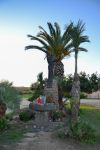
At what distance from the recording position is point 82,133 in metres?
15.8

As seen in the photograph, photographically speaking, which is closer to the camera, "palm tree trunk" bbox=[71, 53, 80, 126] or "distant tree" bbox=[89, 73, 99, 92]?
"palm tree trunk" bbox=[71, 53, 80, 126]

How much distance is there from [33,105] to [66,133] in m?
6.94

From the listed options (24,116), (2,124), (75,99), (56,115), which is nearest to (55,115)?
(56,115)

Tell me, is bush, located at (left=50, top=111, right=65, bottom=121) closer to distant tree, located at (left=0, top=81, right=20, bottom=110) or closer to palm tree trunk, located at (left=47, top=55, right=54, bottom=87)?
palm tree trunk, located at (left=47, top=55, right=54, bottom=87)

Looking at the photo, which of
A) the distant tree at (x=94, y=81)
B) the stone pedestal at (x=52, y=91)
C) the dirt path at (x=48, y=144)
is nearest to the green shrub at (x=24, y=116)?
the stone pedestal at (x=52, y=91)

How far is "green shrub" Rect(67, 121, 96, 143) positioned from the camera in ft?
51.5

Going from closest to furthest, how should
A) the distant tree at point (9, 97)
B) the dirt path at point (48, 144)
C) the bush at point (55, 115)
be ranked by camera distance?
the dirt path at point (48, 144), the distant tree at point (9, 97), the bush at point (55, 115)

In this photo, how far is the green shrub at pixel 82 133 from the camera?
15711 millimetres

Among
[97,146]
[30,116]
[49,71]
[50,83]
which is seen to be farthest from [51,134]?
[49,71]

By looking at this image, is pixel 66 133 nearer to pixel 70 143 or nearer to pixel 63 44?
pixel 70 143

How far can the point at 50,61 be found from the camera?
2966 centimetres

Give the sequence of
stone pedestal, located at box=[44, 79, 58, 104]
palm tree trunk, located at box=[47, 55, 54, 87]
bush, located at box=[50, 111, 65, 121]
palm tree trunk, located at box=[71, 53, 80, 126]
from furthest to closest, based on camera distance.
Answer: palm tree trunk, located at box=[47, 55, 54, 87]
stone pedestal, located at box=[44, 79, 58, 104]
palm tree trunk, located at box=[71, 53, 80, 126]
bush, located at box=[50, 111, 65, 121]

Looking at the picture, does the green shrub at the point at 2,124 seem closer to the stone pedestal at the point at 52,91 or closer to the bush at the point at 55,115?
the bush at the point at 55,115

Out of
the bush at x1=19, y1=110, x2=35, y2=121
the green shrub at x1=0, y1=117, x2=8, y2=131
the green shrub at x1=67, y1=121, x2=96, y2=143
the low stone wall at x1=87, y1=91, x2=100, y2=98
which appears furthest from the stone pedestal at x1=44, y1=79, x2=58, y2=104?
the low stone wall at x1=87, y1=91, x2=100, y2=98
